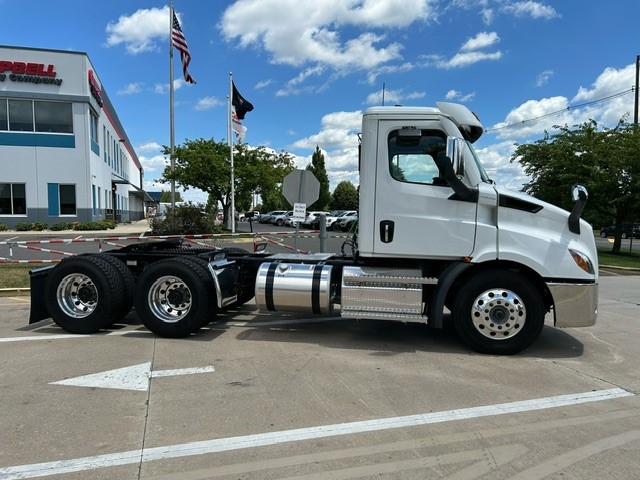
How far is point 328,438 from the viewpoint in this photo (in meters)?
3.76

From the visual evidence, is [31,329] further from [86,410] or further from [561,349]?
[561,349]

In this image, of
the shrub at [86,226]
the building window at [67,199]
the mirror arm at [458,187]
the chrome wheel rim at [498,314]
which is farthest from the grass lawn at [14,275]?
the building window at [67,199]

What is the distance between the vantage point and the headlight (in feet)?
18.5

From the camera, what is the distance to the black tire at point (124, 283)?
689 centimetres

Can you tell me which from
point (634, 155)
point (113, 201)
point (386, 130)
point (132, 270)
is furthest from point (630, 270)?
point (113, 201)

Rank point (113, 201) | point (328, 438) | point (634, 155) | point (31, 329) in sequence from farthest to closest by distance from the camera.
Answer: point (113, 201)
point (634, 155)
point (31, 329)
point (328, 438)

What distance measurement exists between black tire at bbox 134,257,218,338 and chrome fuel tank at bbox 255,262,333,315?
0.71 meters

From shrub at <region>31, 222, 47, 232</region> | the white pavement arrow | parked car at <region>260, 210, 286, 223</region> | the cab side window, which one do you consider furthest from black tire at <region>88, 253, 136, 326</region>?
parked car at <region>260, 210, 286, 223</region>

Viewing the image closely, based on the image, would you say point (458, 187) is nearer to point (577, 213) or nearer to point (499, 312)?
point (577, 213)

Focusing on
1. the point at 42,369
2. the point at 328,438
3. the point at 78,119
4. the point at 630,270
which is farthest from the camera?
the point at 78,119

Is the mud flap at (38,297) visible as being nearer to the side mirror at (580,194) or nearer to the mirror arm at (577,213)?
the mirror arm at (577,213)

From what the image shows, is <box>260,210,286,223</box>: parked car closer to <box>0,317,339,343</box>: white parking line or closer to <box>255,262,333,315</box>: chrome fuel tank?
<box>0,317,339,343</box>: white parking line

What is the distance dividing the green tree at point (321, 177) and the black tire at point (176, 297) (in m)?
64.7

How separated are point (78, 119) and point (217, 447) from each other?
34.0 meters
